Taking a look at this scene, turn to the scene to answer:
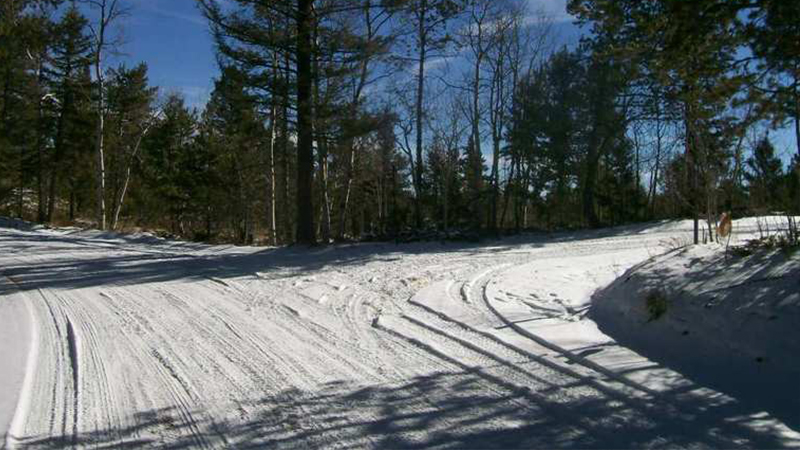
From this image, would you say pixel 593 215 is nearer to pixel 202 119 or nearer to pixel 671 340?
pixel 671 340

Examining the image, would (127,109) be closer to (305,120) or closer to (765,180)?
(305,120)

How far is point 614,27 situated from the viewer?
561cm

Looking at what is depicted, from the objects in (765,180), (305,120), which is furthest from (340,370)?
(305,120)

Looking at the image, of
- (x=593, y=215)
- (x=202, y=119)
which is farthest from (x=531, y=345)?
(x=202, y=119)

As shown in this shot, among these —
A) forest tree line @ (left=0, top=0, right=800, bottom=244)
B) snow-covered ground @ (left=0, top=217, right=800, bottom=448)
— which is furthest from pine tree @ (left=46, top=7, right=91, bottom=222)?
snow-covered ground @ (left=0, top=217, right=800, bottom=448)

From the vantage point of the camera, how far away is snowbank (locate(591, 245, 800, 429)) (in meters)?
3.92

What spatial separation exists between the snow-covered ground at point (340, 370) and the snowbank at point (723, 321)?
195 millimetres

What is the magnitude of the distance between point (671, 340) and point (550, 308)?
73.3 inches

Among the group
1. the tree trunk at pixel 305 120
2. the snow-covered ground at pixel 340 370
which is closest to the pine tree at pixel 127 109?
the tree trunk at pixel 305 120

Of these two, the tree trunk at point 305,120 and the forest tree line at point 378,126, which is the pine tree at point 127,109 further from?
the tree trunk at point 305,120

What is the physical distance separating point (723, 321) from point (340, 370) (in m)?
3.24

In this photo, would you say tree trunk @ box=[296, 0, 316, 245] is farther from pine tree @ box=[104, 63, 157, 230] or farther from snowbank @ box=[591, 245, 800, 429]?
pine tree @ box=[104, 63, 157, 230]

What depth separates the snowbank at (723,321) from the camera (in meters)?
3.92

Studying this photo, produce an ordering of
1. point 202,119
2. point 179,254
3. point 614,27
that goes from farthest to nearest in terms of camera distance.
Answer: point 202,119 < point 179,254 < point 614,27
